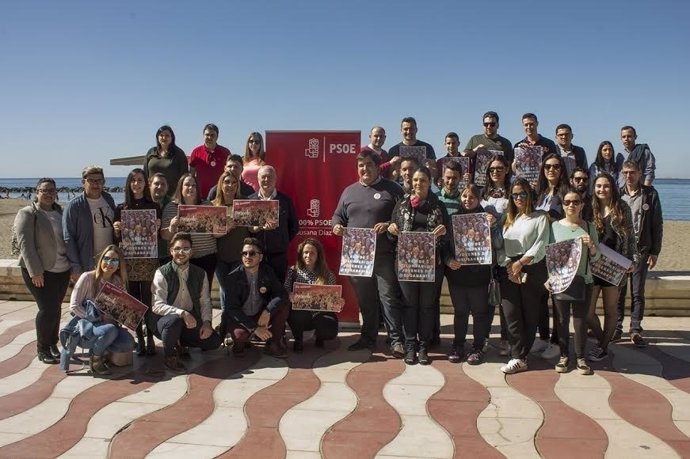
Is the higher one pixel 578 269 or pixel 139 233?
pixel 139 233

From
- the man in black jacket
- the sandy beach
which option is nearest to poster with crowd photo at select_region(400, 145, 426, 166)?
the man in black jacket

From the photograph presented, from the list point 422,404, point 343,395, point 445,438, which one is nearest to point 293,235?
point 343,395

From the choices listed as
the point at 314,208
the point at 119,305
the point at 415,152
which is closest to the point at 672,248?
the point at 415,152

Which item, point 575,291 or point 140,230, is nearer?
point 575,291

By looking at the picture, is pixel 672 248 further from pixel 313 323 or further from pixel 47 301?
pixel 47 301

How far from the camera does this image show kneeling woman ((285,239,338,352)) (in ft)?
20.2

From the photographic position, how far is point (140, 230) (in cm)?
584

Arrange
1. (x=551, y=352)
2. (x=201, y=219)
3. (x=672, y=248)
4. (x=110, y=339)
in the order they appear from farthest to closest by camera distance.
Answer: (x=672, y=248)
(x=551, y=352)
(x=201, y=219)
(x=110, y=339)

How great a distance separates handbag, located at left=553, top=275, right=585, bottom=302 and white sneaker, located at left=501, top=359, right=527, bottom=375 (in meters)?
0.73

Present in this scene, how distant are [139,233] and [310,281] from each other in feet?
5.79

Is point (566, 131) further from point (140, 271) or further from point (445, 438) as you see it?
point (140, 271)

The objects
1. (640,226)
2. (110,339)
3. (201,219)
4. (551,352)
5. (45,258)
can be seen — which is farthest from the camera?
(640,226)

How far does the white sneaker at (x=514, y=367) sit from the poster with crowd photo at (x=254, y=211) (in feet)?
8.73

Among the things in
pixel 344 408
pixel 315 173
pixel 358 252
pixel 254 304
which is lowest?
pixel 344 408
